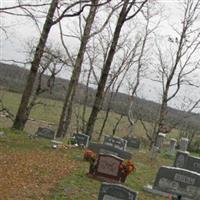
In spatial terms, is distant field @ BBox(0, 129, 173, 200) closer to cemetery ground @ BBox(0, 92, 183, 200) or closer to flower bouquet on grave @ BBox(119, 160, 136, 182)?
cemetery ground @ BBox(0, 92, 183, 200)

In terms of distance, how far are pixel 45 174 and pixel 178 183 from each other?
12.4 feet

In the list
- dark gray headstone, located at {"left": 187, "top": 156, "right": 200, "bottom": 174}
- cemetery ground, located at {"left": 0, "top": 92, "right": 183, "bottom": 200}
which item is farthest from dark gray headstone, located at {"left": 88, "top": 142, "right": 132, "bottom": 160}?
dark gray headstone, located at {"left": 187, "top": 156, "right": 200, "bottom": 174}

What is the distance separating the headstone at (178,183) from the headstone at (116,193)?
5.09m

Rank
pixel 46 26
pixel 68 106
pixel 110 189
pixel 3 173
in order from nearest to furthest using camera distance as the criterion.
Answer: pixel 110 189 < pixel 3 173 < pixel 46 26 < pixel 68 106

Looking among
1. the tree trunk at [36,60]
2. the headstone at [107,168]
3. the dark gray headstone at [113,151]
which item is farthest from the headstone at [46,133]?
the headstone at [107,168]

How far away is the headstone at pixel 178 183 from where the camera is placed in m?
13.3

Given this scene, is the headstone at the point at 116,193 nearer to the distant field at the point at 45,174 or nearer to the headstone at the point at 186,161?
the distant field at the point at 45,174

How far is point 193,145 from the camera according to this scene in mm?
42875

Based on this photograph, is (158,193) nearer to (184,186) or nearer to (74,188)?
(184,186)

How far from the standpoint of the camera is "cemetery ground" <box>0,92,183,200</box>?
1012 cm

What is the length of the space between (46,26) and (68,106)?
28.2ft

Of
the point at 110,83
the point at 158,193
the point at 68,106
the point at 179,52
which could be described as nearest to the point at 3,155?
the point at 158,193

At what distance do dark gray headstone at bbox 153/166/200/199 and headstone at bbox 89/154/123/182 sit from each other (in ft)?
4.11

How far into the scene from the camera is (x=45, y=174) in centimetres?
1190
